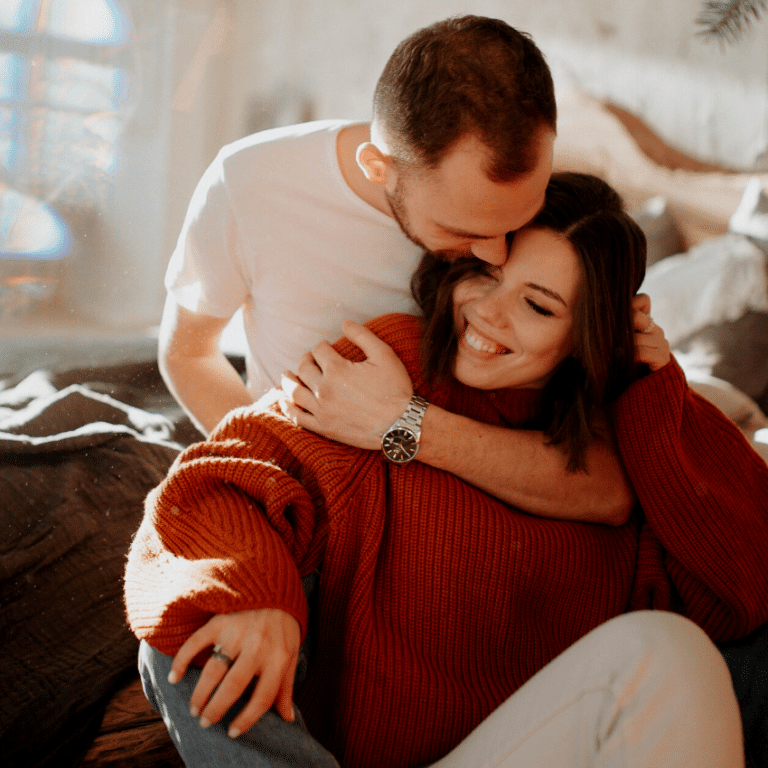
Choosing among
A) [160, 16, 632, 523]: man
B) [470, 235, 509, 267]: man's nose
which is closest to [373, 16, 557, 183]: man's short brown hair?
[160, 16, 632, 523]: man

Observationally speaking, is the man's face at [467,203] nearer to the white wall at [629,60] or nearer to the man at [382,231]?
the man at [382,231]

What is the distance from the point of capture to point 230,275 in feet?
4.09

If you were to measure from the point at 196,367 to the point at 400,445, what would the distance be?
459 mm

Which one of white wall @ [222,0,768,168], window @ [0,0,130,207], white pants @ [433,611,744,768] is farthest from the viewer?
white wall @ [222,0,768,168]

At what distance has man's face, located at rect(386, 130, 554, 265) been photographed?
37.4 inches

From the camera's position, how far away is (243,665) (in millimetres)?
805

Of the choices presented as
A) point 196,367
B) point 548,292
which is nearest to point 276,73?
point 196,367

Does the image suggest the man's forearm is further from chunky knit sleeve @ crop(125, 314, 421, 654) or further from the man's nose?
the man's nose

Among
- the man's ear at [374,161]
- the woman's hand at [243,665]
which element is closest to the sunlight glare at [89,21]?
the man's ear at [374,161]

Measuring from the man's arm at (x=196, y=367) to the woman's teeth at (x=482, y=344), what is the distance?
1.47 feet

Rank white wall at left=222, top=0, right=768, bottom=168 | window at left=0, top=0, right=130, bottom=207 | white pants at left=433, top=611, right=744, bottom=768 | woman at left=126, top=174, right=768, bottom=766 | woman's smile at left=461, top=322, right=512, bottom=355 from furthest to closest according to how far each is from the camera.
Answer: white wall at left=222, top=0, right=768, bottom=168 < woman's smile at left=461, top=322, right=512, bottom=355 < window at left=0, top=0, right=130, bottom=207 < woman at left=126, top=174, right=768, bottom=766 < white pants at left=433, top=611, right=744, bottom=768

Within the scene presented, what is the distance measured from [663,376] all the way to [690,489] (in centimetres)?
17

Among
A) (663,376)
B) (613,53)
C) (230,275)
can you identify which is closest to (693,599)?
(663,376)

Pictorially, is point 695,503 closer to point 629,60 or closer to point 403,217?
point 403,217
